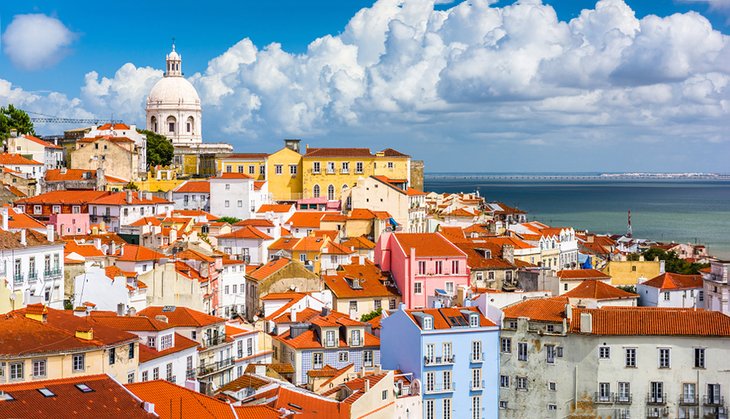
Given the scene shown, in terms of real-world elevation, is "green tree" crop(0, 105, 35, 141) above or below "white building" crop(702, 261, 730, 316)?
above

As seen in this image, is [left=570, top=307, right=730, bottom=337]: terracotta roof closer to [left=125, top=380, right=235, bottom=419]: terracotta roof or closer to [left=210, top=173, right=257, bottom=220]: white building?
[left=125, top=380, right=235, bottom=419]: terracotta roof

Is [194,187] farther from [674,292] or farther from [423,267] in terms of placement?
[674,292]

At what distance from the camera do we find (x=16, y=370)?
2627 centimetres

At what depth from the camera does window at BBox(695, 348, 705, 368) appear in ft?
117

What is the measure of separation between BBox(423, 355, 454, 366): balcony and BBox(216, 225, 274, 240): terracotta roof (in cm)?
2199

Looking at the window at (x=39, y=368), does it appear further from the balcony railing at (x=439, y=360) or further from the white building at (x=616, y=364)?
the white building at (x=616, y=364)

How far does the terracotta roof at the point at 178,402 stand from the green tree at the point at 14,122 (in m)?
64.7

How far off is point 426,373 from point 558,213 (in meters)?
133

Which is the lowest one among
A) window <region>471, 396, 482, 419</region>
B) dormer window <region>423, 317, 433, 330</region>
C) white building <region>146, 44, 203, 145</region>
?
window <region>471, 396, 482, 419</region>

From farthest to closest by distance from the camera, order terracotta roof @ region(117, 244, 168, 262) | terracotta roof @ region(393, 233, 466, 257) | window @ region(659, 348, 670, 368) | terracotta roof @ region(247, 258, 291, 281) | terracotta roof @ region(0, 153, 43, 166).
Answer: terracotta roof @ region(0, 153, 43, 166)
terracotta roof @ region(393, 233, 466, 257)
terracotta roof @ region(247, 258, 291, 281)
terracotta roof @ region(117, 244, 168, 262)
window @ region(659, 348, 670, 368)

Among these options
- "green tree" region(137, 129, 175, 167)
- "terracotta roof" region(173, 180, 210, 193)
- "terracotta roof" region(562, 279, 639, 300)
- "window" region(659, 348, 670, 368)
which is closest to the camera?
"window" region(659, 348, 670, 368)

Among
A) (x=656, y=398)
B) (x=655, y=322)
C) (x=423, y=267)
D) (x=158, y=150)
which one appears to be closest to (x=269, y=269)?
(x=423, y=267)

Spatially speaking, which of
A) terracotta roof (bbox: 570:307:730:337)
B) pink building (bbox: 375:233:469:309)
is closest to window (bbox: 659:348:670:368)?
terracotta roof (bbox: 570:307:730:337)

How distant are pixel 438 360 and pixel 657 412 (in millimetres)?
8114
